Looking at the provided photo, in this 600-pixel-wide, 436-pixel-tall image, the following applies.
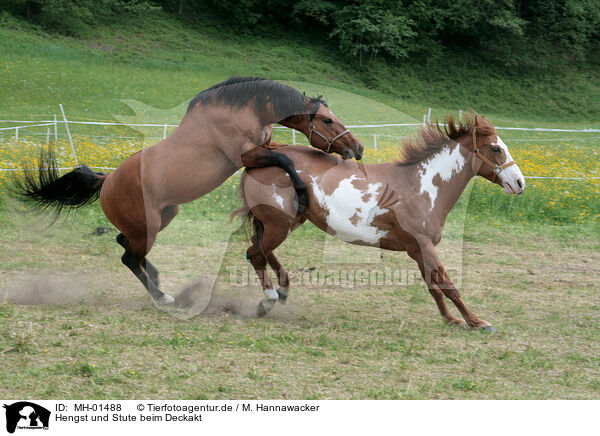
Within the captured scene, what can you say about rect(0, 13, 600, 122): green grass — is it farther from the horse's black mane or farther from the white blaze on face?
the white blaze on face

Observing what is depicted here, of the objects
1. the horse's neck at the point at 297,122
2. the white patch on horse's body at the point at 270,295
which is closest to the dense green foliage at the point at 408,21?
the horse's neck at the point at 297,122

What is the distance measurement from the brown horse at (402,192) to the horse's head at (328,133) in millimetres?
219

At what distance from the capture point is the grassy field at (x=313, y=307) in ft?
12.1

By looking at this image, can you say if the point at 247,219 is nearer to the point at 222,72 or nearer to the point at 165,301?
the point at 165,301

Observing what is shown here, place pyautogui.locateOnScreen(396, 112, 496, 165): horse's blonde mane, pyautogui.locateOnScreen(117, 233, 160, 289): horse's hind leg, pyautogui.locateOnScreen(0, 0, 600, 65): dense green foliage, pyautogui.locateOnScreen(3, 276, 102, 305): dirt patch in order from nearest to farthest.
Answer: pyautogui.locateOnScreen(396, 112, 496, 165): horse's blonde mane, pyautogui.locateOnScreen(3, 276, 102, 305): dirt patch, pyautogui.locateOnScreen(117, 233, 160, 289): horse's hind leg, pyautogui.locateOnScreen(0, 0, 600, 65): dense green foliage

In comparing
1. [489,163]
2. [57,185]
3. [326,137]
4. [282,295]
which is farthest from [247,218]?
[489,163]

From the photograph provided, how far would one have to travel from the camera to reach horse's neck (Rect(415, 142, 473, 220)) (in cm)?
482

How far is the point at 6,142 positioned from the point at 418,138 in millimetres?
9083

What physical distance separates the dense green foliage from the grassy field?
17823 millimetres

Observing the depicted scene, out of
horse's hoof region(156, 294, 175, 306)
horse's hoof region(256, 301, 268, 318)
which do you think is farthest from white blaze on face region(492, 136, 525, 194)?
horse's hoof region(156, 294, 175, 306)

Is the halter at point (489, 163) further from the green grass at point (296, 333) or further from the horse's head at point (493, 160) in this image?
the green grass at point (296, 333)

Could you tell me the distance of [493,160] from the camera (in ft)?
15.8

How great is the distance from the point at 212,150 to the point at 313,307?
1762mm

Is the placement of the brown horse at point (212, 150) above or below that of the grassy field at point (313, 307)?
above
